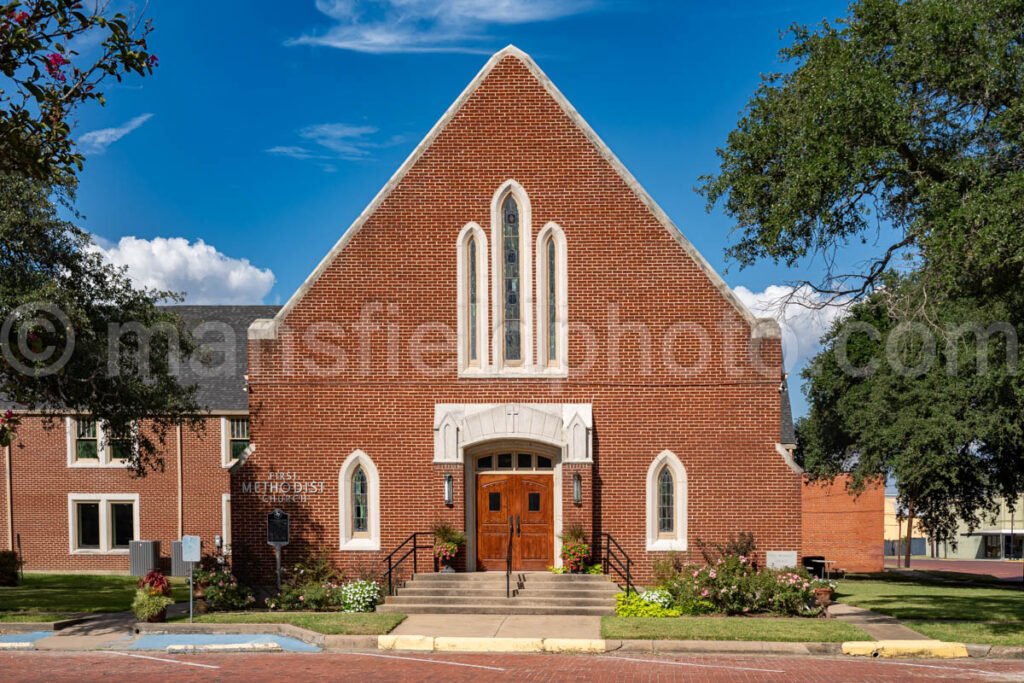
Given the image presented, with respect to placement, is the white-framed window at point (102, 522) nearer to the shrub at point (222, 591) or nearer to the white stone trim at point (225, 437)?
the white stone trim at point (225, 437)

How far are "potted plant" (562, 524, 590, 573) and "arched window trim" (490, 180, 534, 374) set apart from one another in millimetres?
3400

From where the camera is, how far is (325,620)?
18.5m

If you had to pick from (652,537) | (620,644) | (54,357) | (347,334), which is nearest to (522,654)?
(620,644)

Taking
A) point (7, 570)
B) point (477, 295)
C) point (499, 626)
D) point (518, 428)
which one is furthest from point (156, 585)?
point (7, 570)

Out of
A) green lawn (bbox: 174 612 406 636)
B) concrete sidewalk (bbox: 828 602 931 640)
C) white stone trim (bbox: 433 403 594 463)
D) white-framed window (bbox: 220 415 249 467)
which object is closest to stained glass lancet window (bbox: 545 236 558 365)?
white stone trim (bbox: 433 403 594 463)

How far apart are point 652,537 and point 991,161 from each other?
30.8 feet

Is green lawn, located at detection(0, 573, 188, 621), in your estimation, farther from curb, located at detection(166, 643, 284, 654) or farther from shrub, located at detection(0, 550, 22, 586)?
curb, located at detection(166, 643, 284, 654)

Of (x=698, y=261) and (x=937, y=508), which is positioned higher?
(x=698, y=261)

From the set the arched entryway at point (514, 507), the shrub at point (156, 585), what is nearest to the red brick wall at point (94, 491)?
the shrub at point (156, 585)

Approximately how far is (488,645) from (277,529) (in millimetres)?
6102

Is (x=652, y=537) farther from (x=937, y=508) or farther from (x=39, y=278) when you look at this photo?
(x=937, y=508)

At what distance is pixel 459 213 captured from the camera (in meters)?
22.0

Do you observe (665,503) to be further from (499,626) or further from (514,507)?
(499,626)

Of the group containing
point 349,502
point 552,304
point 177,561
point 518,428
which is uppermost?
point 552,304
